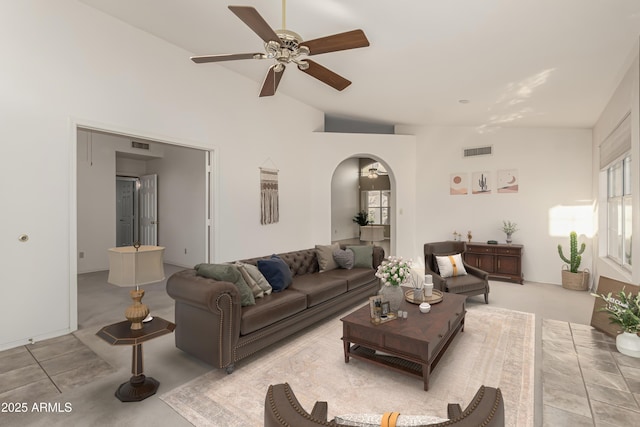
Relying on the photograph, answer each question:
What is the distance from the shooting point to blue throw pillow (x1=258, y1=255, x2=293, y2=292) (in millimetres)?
3527

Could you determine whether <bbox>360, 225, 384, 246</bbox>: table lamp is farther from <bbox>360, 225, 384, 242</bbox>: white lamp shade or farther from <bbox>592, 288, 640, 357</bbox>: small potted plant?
<bbox>592, 288, 640, 357</bbox>: small potted plant

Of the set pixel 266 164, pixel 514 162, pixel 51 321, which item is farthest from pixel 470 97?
pixel 51 321

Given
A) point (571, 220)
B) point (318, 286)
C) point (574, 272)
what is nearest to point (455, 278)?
point (318, 286)

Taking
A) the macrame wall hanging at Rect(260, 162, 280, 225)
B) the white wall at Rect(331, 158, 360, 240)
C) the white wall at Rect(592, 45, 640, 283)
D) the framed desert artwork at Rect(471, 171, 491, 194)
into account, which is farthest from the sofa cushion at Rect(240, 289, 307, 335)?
the white wall at Rect(331, 158, 360, 240)

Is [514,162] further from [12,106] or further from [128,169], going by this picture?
[128,169]

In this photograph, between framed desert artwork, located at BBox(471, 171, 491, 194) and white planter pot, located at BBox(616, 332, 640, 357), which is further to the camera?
framed desert artwork, located at BBox(471, 171, 491, 194)

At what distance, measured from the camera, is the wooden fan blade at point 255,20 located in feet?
6.56

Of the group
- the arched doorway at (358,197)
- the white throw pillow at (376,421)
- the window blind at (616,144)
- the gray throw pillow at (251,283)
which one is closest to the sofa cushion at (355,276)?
the gray throw pillow at (251,283)

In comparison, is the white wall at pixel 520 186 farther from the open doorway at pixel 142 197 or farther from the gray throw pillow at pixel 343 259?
the open doorway at pixel 142 197

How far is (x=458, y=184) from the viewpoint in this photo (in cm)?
682

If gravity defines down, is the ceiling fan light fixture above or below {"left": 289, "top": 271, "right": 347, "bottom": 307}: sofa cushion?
above

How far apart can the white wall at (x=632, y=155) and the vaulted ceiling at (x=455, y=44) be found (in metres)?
0.16

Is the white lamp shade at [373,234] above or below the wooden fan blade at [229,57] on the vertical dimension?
below

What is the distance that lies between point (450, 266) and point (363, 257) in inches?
50.7
